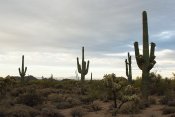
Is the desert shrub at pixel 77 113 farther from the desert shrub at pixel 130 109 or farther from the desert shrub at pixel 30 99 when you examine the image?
the desert shrub at pixel 30 99

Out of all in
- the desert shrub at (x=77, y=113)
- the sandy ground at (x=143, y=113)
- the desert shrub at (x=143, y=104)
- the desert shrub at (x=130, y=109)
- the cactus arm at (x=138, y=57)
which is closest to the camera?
the sandy ground at (x=143, y=113)

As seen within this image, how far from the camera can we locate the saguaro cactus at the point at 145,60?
1792 cm

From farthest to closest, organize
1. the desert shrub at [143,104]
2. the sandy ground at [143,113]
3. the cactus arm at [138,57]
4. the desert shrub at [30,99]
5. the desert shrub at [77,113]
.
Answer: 1. the desert shrub at [30,99]
2. the cactus arm at [138,57]
3. the desert shrub at [143,104]
4. the desert shrub at [77,113]
5. the sandy ground at [143,113]

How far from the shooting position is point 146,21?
61.5ft

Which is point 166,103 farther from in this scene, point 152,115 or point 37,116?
point 37,116

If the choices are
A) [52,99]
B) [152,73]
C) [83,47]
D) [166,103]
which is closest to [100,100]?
[52,99]

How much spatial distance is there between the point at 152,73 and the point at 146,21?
7318 millimetres

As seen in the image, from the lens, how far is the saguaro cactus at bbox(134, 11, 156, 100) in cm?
1792

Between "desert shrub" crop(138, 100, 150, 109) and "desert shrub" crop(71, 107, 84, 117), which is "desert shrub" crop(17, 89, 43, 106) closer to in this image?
"desert shrub" crop(71, 107, 84, 117)

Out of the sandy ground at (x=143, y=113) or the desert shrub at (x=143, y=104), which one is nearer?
the sandy ground at (x=143, y=113)

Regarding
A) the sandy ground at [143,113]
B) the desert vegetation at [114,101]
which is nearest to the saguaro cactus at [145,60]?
the desert vegetation at [114,101]

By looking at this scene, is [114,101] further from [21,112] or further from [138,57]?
[21,112]

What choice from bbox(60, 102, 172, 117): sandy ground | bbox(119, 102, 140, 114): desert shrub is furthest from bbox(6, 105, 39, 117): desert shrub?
bbox(119, 102, 140, 114): desert shrub

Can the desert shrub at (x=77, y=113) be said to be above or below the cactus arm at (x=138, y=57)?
below
